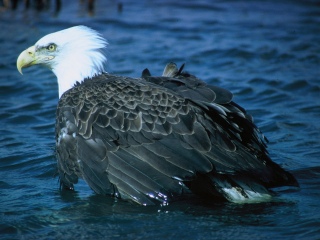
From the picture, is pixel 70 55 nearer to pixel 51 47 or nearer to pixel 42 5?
pixel 51 47

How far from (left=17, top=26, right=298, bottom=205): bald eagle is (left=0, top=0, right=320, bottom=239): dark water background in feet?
0.90

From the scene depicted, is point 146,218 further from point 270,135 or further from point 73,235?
point 270,135

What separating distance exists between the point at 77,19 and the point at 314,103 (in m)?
7.59

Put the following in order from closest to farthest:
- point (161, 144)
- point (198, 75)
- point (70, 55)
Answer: point (161, 144) < point (70, 55) < point (198, 75)

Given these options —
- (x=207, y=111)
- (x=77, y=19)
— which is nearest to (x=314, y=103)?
(x=207, y=111)

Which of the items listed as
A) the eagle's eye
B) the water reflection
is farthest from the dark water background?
the eagle's eye

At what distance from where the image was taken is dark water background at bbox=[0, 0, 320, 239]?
708 centimetres

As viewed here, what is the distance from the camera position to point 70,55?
852cm

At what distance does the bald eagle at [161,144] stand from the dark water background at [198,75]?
27 centimetres

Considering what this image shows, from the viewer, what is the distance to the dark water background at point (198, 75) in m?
7.08

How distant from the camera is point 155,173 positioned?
7.12m

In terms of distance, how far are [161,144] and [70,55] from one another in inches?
80.8

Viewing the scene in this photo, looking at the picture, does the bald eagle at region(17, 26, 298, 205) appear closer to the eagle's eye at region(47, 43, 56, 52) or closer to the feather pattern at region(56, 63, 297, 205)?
the feather pattern at region(56, 63, 297, 205)

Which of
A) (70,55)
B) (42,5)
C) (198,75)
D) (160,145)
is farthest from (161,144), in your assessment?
(42,5)
